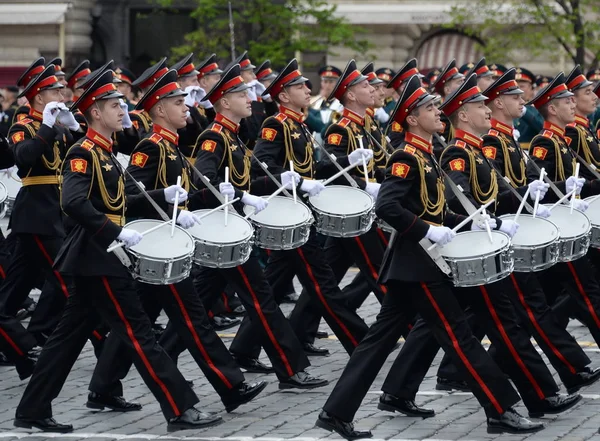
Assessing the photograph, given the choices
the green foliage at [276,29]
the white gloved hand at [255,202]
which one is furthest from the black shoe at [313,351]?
the green foliage at [276,29]

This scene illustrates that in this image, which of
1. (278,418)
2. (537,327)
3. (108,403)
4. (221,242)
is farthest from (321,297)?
(108,403)

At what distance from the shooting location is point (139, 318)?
8.27 meters

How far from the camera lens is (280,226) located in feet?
31.1

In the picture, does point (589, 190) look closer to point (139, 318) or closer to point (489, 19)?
point (139, 318)

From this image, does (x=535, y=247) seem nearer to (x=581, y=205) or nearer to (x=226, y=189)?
(x=581, y=205)

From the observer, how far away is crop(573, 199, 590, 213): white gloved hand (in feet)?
30.8

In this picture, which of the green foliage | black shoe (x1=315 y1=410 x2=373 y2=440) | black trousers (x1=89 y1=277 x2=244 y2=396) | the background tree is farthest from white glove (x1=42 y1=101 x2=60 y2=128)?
the green foliage

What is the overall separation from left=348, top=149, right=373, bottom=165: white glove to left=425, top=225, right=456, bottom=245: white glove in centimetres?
264

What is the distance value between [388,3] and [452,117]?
72.1ft

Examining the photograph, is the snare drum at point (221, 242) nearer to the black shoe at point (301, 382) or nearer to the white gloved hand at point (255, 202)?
the white gloved hand at point (255, 202)

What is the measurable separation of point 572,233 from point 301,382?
195 cm

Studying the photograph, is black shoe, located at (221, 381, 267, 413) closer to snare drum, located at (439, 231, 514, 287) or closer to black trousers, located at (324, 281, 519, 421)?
black trousers, located at (324, 281, 519, 421)

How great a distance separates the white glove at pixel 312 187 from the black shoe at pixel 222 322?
229 cm

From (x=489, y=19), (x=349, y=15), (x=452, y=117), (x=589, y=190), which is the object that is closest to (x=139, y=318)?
(x=452, y=117)
